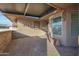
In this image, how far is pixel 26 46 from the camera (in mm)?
2594

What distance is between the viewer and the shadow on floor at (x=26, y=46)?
2580mm

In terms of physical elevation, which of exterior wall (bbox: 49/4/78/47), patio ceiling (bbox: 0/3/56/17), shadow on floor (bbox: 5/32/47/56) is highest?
patio ceiling (bbox: 0/3/56/17)

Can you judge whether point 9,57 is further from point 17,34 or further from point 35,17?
point 35,17

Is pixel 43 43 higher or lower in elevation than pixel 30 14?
lower

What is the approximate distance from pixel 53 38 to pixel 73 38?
28 centimetres

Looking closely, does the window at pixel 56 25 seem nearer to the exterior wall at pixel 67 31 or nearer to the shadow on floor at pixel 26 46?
the exterior wall at pixel 67 31

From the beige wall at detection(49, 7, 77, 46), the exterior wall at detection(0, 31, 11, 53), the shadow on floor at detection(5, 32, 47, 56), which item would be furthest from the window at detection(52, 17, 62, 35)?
the exterior wall at detection(0, 31, 11, 53)

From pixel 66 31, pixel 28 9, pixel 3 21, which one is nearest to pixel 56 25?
pixel 66 31

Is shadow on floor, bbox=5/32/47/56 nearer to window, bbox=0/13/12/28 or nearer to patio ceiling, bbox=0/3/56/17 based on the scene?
window, bbox=0/13/12/28

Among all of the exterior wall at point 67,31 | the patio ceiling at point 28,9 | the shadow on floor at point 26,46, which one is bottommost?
the shadow on floor at point 26,46

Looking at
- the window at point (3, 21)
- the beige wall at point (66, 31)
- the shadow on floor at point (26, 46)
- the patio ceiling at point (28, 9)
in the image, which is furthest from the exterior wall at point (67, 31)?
the window at point (3, 21)

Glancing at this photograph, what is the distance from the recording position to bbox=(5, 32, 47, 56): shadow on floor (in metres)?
2.58

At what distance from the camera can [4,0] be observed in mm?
2518

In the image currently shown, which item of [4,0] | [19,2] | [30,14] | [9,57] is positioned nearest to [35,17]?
[30,14]
